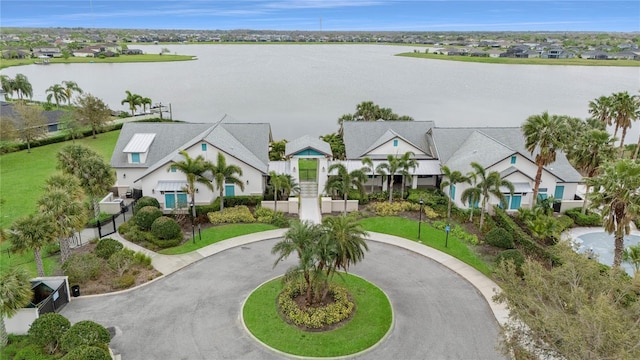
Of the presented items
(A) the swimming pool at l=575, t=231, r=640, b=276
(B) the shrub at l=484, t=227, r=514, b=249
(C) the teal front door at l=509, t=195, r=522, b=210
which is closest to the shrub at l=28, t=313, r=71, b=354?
(B) the shrub at l=484, t=227, r=514, b=249

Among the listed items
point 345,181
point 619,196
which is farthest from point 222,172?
point 619,196

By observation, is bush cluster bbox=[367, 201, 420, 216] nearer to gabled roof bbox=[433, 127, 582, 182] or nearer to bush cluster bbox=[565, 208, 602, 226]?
gabled roof bbox=[433, 127, 582, 182]

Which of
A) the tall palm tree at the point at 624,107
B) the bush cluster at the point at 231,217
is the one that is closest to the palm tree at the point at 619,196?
the tall palm tree at the point at 624,107

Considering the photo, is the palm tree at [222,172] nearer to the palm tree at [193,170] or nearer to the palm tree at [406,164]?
the palm tree at [193,170]

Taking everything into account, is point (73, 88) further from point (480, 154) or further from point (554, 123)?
point (554, 123)

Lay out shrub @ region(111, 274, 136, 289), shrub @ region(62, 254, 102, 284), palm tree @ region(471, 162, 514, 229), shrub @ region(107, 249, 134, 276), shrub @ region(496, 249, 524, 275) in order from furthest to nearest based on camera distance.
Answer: palm tree @ region(471, 162, 514, 229) < shrub @ region(107, 249, 134, 276) < shrub @ region(496, 249, 524, 275) < shrub @ region(62, 254, 102, 284) < shrub @ region(111, 274, 136, 289)
